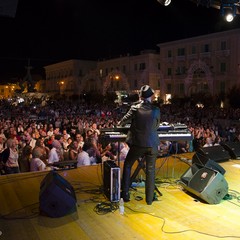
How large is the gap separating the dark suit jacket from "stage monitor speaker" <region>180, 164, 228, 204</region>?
984 mm

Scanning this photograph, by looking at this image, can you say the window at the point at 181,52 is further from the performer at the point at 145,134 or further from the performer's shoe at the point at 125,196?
the performer's shoe at the point at 125,196

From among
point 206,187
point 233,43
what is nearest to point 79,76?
point 233,43

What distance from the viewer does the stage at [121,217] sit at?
A: 3.65 m

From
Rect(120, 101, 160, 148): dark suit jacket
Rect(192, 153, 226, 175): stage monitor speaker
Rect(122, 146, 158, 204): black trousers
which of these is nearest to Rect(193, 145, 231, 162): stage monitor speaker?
Rect(192, 153, 226, 175): stage monitor speaker

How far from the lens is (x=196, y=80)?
40.5m

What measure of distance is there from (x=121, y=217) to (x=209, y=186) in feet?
4.57

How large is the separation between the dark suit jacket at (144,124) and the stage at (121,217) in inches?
37.2

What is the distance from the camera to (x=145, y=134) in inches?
173

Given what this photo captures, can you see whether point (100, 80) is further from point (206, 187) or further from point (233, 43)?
point (206, 187)

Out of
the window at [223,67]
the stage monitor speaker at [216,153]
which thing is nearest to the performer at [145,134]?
the stage monitor speaker at [216,153]

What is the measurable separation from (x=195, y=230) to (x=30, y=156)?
486 cm

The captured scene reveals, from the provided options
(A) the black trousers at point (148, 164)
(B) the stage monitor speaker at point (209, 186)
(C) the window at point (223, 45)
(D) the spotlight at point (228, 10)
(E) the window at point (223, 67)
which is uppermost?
A: (C) the window at point (223, 45)

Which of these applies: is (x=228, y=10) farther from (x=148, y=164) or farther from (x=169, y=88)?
(x=169, y=88)

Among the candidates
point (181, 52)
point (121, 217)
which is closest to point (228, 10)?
point (121, 217)
